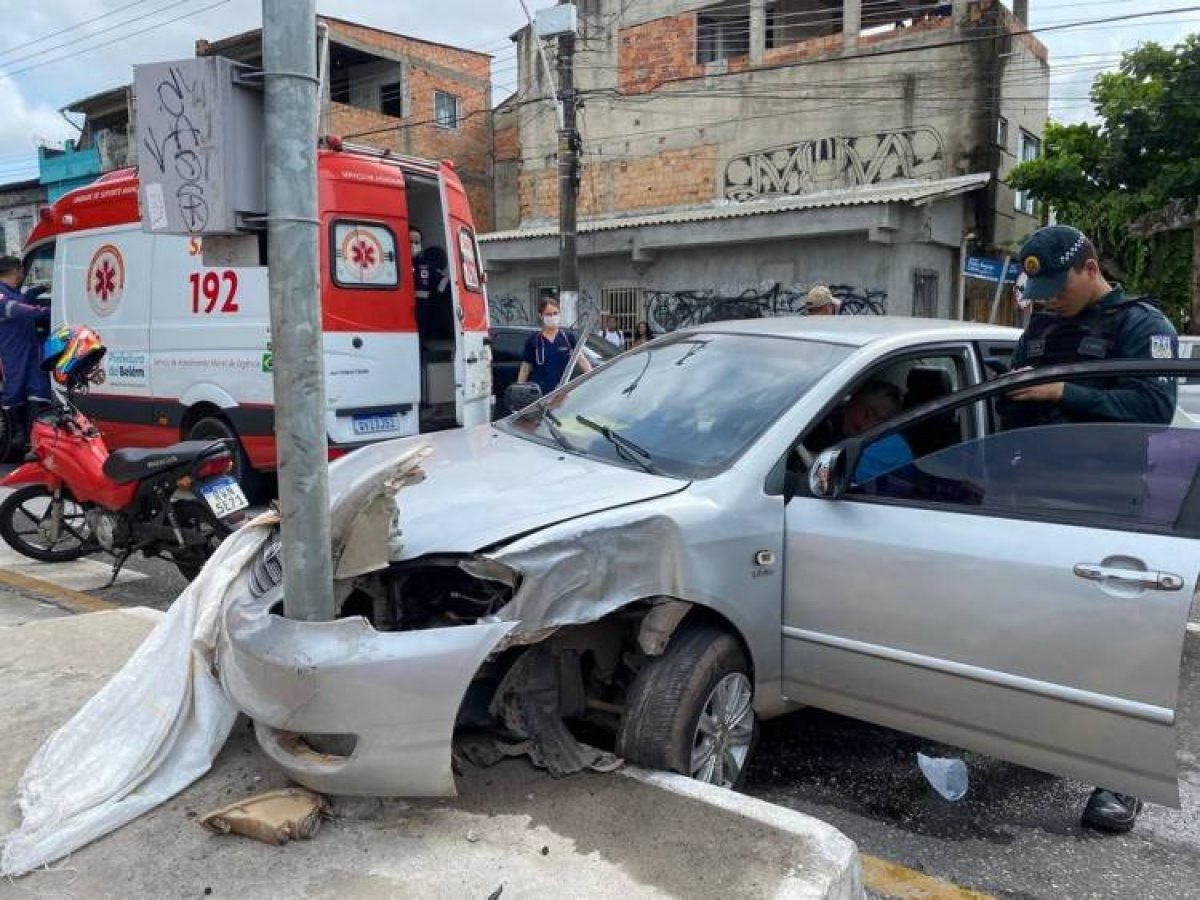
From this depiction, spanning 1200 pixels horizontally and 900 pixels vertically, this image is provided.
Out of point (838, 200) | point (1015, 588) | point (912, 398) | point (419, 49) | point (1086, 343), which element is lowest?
point (1015, 588)

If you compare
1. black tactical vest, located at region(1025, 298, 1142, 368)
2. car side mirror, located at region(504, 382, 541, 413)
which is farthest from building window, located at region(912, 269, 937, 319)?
black tactical vest, located at region(1025, 298, 1142, 368)

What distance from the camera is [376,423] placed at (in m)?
6.91

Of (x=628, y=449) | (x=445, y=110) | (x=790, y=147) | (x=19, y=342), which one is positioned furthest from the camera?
(x=445, y=110)

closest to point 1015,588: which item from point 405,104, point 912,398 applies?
point 912,398

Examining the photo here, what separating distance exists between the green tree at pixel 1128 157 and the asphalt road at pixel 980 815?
13.9 metres

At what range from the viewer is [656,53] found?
22.8m

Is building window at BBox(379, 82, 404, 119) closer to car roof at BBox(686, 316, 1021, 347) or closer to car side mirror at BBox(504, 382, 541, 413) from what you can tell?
car side mirror at BBox(504, 382, 541, 413)

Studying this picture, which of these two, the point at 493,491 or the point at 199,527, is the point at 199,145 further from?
the point at 199,527

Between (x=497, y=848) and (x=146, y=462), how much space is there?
3.31 metres

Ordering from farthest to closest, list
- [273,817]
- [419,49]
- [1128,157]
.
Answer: [419,49] < [1128,157] < [273,817]

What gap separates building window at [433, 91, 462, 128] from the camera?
2841cm

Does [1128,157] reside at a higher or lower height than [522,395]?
higher

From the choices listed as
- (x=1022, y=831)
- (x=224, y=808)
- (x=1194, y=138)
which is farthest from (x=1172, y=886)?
(x=1194, y=138)

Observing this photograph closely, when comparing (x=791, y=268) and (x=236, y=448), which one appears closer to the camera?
(x=236, y=448)
